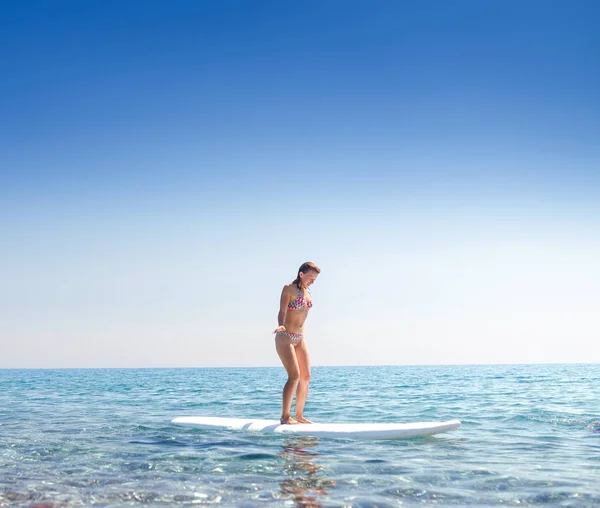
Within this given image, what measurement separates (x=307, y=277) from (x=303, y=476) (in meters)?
3.66

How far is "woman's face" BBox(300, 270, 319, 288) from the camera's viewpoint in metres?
9.43

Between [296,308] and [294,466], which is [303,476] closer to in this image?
[294,466]

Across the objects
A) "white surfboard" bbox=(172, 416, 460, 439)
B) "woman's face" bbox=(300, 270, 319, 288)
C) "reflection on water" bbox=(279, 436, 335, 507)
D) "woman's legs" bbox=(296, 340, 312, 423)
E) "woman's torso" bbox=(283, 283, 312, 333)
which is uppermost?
"woman's face" bbox=(300, 270, 319, 288)

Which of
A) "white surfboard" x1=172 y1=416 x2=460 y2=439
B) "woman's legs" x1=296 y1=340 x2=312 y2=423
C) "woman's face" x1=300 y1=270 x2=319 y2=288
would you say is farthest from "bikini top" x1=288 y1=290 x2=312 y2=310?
"white surfboard" x1=172 y1=416 x2=460 y2=439

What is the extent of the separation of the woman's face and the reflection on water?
92.3 inches

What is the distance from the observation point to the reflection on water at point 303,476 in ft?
18.0

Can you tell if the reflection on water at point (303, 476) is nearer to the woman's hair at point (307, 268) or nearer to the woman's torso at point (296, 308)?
the woman's torso at point (296, 308)

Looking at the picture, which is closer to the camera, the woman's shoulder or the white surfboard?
the white surfboard

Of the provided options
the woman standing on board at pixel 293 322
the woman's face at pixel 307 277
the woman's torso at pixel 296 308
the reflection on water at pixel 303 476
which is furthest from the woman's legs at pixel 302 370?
the reflection on water at pixel 303 476

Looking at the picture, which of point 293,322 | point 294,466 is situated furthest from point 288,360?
point 294,466

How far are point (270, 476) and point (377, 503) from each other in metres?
1.48

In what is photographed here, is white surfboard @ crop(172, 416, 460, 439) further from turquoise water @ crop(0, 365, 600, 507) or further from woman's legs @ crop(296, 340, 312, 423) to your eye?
woman's legs @ crop(296, 340, 312, 423)

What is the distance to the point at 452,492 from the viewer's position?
5.62 metres

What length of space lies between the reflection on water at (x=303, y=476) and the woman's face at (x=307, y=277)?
7.69ft
